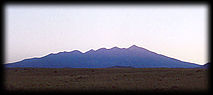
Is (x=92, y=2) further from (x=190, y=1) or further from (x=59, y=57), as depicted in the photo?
(x=59, y=57)

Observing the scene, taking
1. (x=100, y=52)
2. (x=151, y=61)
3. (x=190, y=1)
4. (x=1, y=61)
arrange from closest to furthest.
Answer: (x=190, y=1) < (x=1, y=61) < (x=151, y=61) < (x=100, y=52)

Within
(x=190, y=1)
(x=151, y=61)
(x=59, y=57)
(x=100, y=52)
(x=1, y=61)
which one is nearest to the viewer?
(x=190, y=1)

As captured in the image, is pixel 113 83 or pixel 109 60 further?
pixel 109 60

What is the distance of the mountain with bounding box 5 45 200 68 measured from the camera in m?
145

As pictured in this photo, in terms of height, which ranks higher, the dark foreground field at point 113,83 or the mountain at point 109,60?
the dark foreground field at point 113,83

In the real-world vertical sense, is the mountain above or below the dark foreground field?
below

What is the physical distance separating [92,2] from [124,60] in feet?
501

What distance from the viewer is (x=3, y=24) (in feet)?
22.0

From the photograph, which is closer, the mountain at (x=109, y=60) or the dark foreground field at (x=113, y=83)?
the dark foreground field at (x=113, y=83)

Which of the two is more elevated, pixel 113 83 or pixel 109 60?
pixel 113 83

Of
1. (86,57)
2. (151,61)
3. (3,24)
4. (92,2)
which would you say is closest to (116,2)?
(92,2)

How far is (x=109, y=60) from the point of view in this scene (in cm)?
16075

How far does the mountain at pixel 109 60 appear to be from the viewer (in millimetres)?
145250

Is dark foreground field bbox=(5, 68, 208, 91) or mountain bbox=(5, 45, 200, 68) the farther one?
mountain bbox=(5, 45, 200, 68)
